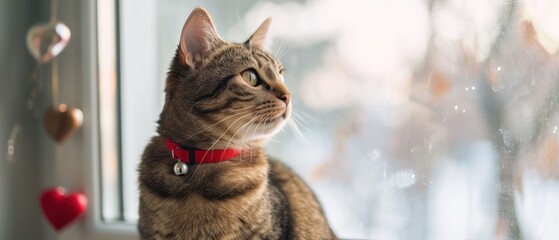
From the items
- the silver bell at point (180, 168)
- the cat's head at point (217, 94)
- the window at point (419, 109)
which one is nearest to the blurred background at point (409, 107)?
the window at point (419, 109)

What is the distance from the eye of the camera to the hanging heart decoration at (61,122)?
1350mm

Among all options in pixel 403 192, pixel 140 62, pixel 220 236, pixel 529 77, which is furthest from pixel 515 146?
pixel 140 62

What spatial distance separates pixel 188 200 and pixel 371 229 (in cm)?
48

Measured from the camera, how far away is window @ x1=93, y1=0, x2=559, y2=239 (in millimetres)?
1010

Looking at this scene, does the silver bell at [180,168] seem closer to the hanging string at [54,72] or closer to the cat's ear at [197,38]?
the cat's ear at [197,38]

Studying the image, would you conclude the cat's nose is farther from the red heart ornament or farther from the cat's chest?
the red heart ornament

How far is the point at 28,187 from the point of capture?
1454mm

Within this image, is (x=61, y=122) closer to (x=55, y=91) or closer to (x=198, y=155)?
(x=55, y=91)

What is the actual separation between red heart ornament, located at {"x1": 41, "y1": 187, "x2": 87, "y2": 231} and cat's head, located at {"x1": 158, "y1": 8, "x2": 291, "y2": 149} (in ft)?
1.83

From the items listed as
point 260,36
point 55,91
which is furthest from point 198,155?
point 55,91

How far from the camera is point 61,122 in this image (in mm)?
1348

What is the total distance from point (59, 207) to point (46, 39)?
428 mm

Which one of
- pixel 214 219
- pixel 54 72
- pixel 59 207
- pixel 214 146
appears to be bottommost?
pixel 59 207

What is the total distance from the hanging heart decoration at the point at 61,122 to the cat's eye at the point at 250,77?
2.11ft
